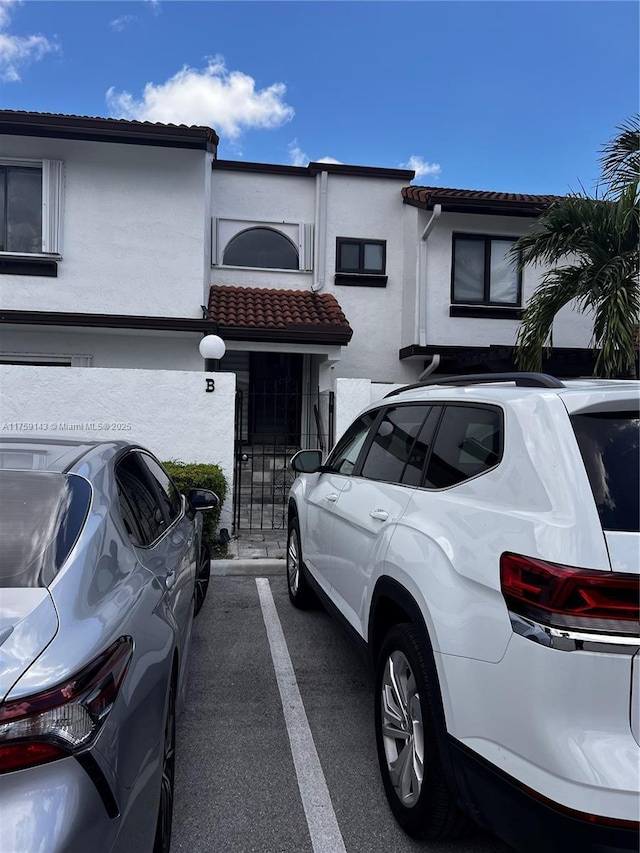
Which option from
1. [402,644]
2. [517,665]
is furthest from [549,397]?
[402,644]

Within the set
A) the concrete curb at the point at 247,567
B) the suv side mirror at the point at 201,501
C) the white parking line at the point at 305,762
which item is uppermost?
the suv side mirror at the point at 201,501

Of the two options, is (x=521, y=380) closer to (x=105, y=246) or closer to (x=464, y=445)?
(x=464, y=445)

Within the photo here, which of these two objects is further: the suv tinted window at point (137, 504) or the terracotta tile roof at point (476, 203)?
the terracotta tile roof at point (476, 203)

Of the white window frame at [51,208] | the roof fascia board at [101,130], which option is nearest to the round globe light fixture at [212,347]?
the white window frame at [51,208]

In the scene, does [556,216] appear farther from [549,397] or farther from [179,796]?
[179,796]

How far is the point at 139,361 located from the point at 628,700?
9.90 m

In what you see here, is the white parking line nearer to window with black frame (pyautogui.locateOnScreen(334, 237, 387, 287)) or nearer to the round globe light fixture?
the round globe light fixture

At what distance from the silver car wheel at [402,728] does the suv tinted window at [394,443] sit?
0.95m

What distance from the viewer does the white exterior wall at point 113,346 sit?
402 inches

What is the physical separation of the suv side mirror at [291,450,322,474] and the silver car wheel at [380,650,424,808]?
7.21ft

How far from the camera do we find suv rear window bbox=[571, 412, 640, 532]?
1.77 m

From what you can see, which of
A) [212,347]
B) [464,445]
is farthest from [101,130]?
[464,445]

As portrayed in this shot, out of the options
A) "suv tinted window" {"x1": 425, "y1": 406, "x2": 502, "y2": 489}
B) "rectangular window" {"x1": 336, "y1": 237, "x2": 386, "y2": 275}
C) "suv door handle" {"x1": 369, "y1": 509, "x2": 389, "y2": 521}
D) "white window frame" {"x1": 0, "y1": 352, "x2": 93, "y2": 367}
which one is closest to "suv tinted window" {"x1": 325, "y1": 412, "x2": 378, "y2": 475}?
"suv door handle" {"x1": 369, "y1": 509, "x2": 389, "y2": 521}

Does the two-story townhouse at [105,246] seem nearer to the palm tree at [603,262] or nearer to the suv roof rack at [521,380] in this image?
the palm tree at [603,262]
